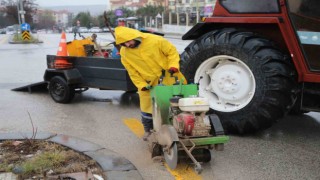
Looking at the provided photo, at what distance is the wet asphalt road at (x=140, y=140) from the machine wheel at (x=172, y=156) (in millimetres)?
127

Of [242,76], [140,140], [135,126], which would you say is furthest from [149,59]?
[135,126]

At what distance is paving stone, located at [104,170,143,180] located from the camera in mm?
3998

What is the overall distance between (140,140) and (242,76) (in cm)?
158

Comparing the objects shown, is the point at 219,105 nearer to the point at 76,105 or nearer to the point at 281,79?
the point at 281,79

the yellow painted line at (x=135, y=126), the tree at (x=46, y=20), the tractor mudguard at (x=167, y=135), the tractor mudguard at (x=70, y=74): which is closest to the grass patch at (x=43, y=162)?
the tractor mudguard at (x=167, y=135)

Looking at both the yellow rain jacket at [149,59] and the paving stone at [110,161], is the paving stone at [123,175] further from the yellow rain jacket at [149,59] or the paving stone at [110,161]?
the yellow rain jacket at [149,59]

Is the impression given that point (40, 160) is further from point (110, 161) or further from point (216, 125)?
point (216, 125)

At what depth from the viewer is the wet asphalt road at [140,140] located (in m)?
4.33

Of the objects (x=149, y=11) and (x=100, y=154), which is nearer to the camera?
(x=100, y=154)

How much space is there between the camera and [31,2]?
69.4 m

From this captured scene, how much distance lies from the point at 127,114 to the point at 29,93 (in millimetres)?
2769

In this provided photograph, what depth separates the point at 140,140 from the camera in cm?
537

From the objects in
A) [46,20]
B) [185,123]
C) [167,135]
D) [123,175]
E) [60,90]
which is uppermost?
[185,123]

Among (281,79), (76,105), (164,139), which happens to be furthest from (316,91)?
(76,105)
